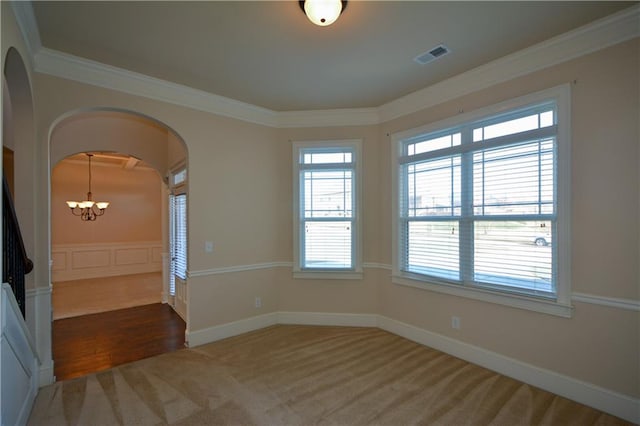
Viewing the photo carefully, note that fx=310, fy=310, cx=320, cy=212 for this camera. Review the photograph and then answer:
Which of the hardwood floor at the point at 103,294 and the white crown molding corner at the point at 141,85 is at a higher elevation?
the white crown molding corner at the point at 141,85

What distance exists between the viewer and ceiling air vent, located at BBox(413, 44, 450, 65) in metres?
2.69

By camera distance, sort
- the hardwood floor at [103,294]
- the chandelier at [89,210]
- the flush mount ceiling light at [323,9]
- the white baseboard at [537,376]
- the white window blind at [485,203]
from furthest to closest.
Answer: the chandelier at [89,210] → the hardwood floor at [103,294] → the white window blind at [485,203] → the white baseboard at [537,376] → the flush mount ceiling light at [323,9]

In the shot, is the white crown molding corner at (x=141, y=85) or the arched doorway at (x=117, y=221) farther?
the arched doorway at (x=117, y=221)

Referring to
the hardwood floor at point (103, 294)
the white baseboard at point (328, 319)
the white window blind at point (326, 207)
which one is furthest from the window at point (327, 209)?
the hardwood floor at point (103, 294)

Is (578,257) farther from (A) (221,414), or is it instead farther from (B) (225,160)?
(B) (225,160)

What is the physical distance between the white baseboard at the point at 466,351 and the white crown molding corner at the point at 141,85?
265cm

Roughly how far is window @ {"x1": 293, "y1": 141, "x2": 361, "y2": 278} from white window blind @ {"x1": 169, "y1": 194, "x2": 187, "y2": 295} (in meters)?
1.57

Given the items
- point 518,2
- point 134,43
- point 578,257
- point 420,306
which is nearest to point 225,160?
point 134,43

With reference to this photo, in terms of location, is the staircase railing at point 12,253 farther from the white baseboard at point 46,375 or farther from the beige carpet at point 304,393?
the beige carpet at point 304,393

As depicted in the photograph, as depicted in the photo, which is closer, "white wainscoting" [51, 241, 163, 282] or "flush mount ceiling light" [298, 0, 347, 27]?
"flush mount ceiling light" [298, 0, 347, 27]

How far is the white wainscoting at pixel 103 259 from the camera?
7761mm

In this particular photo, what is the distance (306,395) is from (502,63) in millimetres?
3438

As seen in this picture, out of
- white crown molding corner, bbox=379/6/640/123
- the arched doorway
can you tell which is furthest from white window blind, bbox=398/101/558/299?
the arched doorway

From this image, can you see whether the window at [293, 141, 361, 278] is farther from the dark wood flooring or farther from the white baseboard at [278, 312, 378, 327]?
the dark wood flooring
